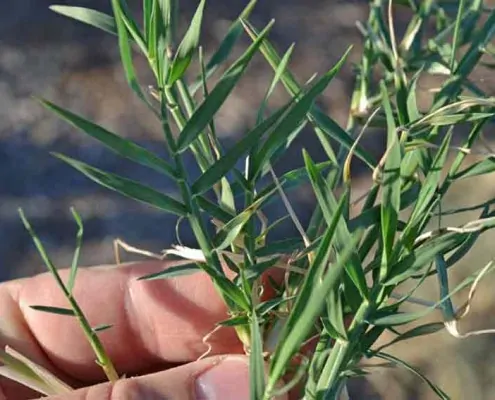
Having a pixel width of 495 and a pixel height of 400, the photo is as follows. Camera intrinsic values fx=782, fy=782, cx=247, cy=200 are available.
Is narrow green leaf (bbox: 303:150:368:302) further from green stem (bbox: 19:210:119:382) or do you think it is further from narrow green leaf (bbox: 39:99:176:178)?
green stem (bbox: 19:210:119:382)

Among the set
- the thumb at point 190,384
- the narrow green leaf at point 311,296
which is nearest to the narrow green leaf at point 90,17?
the narrow green leaf at point 311,296

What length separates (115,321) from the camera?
0.80 m

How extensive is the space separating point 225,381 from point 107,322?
0.75ft

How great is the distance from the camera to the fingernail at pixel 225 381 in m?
0.60

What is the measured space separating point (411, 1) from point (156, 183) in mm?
694

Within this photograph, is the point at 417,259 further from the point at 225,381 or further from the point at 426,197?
the point at 225,381

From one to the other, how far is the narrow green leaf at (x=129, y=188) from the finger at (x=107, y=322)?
1.30 ft

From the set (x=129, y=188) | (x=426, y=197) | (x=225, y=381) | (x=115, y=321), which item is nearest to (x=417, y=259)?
(x=426, y=197)

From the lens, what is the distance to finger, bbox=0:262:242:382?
78 cm

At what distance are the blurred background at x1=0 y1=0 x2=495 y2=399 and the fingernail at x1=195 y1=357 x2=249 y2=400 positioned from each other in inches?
18.2

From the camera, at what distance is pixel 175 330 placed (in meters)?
0.78

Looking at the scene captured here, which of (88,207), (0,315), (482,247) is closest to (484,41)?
(0,315)

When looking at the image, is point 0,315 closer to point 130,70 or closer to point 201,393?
point 201,393

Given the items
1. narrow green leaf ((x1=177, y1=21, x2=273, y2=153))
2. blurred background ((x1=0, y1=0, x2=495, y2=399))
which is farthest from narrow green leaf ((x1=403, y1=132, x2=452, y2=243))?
blurred background ((x1=0, y1=0, x2=495, y2=399))
